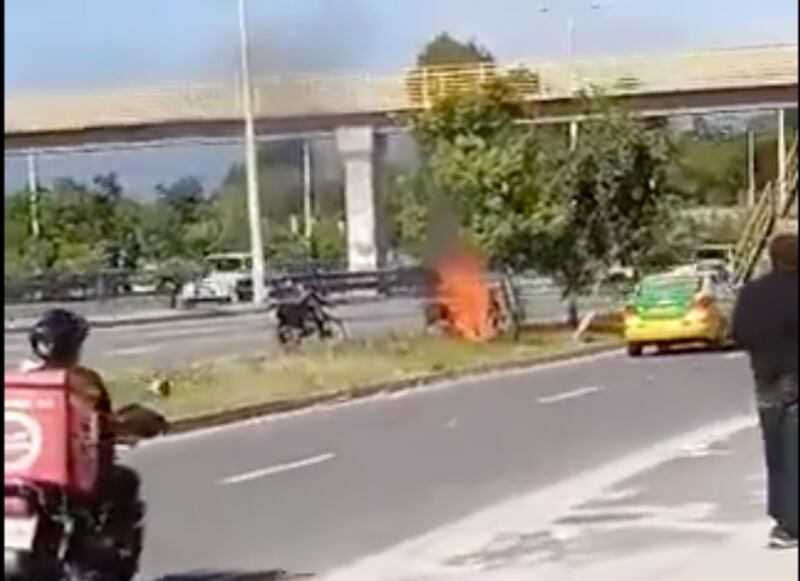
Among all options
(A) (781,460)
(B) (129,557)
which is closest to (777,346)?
(A) (781,460)

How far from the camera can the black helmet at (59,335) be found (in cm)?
191

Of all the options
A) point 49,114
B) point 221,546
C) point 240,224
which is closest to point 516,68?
point 240,224

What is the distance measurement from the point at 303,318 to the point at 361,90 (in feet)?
0.80

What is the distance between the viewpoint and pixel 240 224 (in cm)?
202

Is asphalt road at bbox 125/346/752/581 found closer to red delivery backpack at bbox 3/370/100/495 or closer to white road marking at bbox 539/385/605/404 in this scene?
white road marking at bbox 539/385/605/404

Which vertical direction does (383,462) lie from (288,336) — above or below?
below

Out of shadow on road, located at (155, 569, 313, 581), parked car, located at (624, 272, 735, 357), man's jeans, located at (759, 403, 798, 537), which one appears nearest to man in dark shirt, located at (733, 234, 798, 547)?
man's jeans, located at (759, 403, 798, 537)

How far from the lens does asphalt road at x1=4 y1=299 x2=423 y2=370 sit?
1.99 metres

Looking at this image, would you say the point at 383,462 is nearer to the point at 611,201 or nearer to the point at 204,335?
the point at 204,335

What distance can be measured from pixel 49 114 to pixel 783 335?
87 cm

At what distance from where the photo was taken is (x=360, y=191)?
1981mm

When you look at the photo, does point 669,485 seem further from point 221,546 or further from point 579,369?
point 221,546

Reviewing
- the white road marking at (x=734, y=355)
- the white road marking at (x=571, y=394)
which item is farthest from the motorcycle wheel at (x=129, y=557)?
the white road marking at (x=734, y=355)

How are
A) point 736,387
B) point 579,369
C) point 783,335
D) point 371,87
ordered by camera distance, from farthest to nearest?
point 579,369 → point 371,87 → point 736,387 → point 783,335
